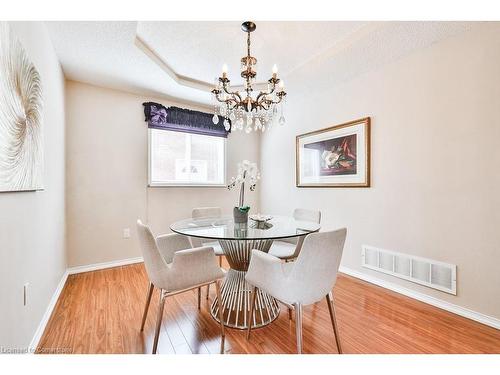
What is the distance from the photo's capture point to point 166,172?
3.59 meters

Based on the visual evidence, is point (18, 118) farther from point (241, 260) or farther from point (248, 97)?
point (241, 260)

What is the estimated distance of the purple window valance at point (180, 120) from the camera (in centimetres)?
336

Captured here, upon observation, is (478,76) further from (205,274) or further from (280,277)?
(205,274)

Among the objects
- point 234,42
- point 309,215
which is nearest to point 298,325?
point 309,215

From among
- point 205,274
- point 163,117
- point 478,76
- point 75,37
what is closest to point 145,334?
point 205,274

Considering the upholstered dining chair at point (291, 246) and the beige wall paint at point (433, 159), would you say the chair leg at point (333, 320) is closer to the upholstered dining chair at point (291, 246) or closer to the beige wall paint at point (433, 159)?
the upholstered dining chair at point (291, 246)

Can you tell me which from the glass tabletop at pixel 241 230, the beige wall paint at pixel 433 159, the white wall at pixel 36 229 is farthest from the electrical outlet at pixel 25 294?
the beige wall paint at pixel 433 159

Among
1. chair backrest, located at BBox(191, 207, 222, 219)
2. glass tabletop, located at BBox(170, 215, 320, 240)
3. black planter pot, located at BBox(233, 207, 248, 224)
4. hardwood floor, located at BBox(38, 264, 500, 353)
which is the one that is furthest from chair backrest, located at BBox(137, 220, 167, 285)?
chair backrest, located at BBox(191, 207, 222, 219)

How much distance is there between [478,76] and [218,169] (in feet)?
10.7

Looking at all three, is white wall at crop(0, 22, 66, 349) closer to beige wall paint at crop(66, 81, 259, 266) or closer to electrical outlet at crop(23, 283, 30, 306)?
electrical outlet at crop(23, 283, 30, 306)

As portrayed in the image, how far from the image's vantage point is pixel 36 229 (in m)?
1.65

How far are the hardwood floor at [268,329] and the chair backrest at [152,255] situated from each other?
0.52 m

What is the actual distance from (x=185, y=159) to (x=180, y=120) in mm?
592

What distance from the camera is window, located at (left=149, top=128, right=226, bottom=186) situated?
349 centimetres
